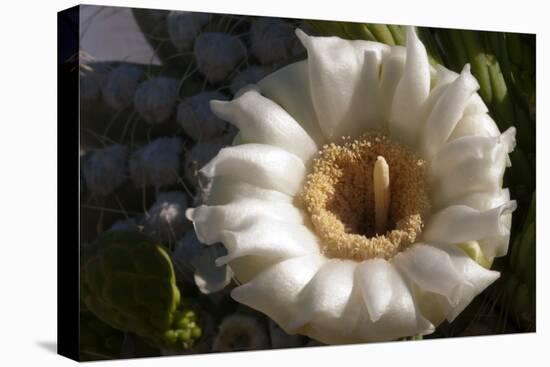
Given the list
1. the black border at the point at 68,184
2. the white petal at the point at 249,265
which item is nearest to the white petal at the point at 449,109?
the white petal at the point at 249,265

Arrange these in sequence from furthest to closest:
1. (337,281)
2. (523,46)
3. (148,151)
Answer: (523,46), (148,151), (337,281)

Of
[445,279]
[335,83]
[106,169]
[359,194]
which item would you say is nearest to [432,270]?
[445,279]

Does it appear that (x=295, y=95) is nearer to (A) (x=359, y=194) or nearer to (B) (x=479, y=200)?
(A) (x=359, y=194)

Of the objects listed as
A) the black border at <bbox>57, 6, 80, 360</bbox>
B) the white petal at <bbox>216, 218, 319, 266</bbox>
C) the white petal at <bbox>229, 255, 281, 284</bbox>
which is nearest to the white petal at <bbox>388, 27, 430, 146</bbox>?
the white petal at <bbox>216, 218, 319, 266</bbox>

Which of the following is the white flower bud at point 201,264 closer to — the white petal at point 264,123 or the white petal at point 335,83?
the white petal at point 264,123

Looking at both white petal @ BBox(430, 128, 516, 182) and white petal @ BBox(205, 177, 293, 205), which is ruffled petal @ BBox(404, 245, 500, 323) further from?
white petal @ BBox(205, 177, 293, 205)

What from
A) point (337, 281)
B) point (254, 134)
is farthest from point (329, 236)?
point (254, 134)

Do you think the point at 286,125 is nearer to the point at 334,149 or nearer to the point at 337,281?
the point at 334,149
